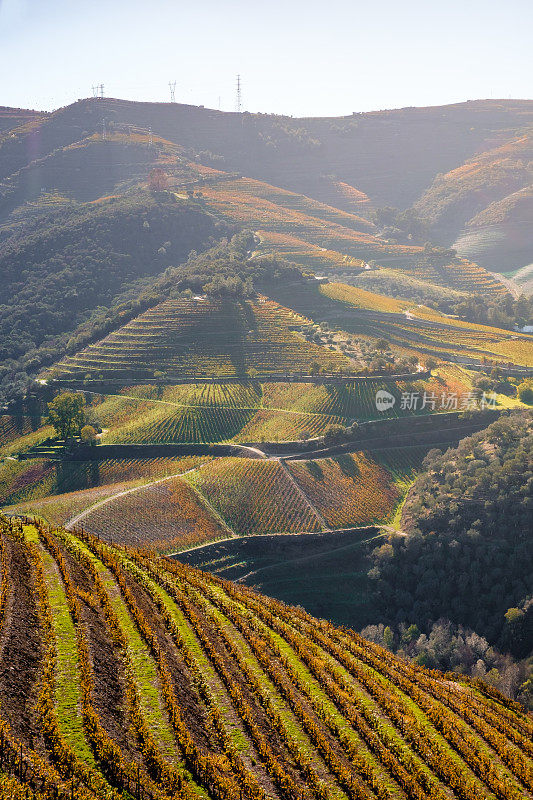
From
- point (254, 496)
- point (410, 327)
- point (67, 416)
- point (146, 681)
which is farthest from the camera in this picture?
point (410, 327)

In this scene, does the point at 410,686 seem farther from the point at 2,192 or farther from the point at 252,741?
the point at 2,192

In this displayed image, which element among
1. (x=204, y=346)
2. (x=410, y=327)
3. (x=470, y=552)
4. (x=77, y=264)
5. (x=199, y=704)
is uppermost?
(x=77, y=264)

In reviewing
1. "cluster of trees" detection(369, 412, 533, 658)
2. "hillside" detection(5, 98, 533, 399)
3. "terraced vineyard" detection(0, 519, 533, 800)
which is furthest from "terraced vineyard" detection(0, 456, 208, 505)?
"terraced vineyard" detection(0, 519, 533, 800)

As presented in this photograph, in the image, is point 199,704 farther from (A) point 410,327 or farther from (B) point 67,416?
(A) point 410,327

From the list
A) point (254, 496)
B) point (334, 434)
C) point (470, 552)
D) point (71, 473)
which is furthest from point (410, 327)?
point (71, 473)

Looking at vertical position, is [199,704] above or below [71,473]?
above

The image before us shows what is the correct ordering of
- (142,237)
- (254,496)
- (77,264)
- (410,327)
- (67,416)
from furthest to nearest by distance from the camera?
(142,237) → (77,264) → (410,327) → (67,416) → (254,496)

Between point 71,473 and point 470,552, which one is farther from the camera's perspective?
point 71,473
